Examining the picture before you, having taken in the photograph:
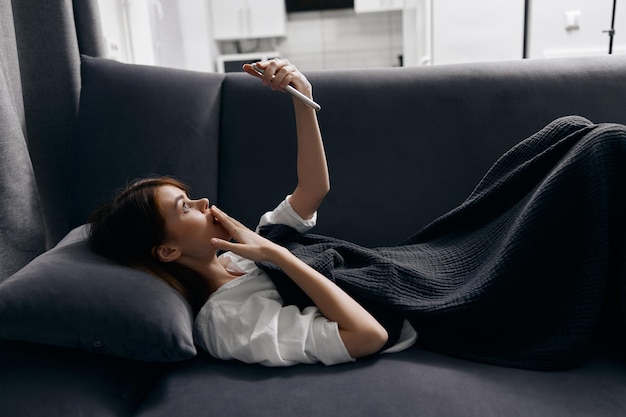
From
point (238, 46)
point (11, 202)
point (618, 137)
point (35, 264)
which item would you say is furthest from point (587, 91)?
point (238, 46)

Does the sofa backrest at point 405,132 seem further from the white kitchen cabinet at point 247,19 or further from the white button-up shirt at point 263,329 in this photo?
the white kitchen cabinet at point 247,19

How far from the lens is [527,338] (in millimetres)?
972

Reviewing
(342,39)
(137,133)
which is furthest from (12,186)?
(342,39)

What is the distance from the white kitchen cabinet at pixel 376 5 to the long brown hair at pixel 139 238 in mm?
3698

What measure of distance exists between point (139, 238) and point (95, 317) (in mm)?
221

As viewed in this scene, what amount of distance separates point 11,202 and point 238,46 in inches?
152

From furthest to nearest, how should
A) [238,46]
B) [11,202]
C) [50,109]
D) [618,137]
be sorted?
[238,46]
[50,109]
[11,202]
[618,137]

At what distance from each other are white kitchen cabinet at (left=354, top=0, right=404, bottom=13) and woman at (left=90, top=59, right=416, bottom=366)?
3.45m

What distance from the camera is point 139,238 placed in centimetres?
109

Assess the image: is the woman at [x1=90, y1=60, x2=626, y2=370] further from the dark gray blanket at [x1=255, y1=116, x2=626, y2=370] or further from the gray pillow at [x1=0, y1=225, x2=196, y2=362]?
the gray pillow at [x1=0, y1=225, x2=196, y2=362]

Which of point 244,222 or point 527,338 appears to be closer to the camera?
point 527,338

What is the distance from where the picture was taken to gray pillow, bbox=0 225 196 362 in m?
0.89

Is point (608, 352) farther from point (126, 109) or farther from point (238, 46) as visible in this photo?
point (238, 46)

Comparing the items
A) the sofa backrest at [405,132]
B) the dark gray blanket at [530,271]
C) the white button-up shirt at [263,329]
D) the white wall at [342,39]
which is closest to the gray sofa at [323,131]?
the sofa backrest at [405,132]
